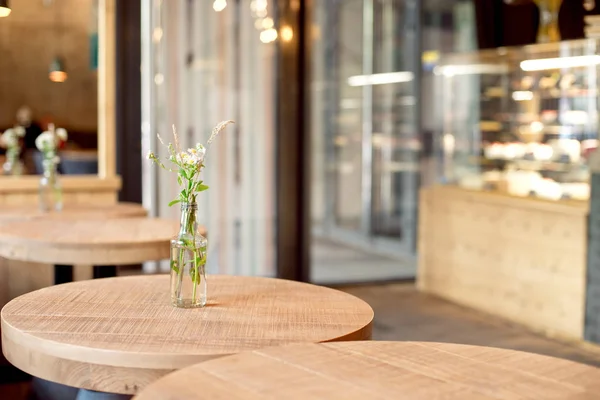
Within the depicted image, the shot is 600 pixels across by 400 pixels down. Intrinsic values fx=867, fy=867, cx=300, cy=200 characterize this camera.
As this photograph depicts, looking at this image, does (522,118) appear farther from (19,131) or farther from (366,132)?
(19,131)

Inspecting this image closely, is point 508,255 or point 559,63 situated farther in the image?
point 508,255

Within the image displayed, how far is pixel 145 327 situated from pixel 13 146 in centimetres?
400

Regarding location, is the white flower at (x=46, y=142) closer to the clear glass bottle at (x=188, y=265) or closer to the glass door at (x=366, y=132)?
the clear glass bottle at (x=188, y=265)

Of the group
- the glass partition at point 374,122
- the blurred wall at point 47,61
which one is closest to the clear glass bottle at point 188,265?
the blurred wall at point 47,61

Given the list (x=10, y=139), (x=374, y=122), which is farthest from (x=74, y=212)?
(x=374, y=122)

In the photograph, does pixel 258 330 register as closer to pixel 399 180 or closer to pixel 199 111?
pixel 199 111

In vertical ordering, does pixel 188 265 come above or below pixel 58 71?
below

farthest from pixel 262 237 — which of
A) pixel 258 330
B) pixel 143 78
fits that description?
pixel 258 330

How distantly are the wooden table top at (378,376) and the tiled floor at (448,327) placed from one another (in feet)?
10.4

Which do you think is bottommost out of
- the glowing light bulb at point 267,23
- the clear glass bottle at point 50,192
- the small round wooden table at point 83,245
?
the small round wooden table at point 83,245

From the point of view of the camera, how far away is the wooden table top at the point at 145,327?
193cm

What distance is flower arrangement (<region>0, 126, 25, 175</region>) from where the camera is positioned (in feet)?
18.9

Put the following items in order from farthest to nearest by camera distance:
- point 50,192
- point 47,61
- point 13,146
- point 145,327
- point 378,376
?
point 47,61, point 13,146, point 50,192, point 145,327, point 378,376

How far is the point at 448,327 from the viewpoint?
5688 mm
